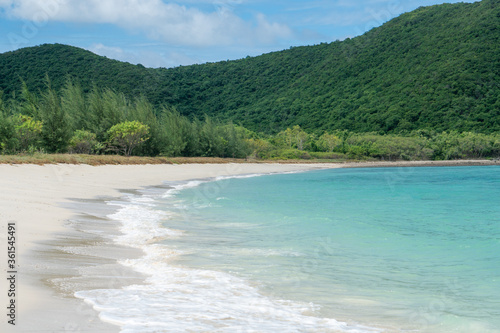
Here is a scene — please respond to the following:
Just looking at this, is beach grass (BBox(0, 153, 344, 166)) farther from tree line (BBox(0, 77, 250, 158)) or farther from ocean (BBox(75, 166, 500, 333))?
ocean (BBox(75, 166, 500, 333))

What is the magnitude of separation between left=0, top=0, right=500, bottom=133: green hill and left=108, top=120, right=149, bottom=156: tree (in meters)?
47.3

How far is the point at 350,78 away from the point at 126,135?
96653 millimetres

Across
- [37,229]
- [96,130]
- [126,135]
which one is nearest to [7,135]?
[126,135]

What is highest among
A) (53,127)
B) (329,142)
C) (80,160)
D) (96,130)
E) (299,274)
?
(329,142)

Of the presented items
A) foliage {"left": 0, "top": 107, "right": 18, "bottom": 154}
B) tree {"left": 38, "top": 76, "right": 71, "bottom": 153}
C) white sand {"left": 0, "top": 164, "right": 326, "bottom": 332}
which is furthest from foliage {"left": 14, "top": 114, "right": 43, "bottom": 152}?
white sand {"left": 0, "top": 164, "right": 326, "bottom": 332}

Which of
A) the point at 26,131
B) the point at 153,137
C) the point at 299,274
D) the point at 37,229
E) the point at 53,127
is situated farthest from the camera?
the point at 153,137

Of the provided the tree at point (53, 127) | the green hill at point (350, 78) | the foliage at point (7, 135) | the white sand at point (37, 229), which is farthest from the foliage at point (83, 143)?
the green hill at point (350, 78)

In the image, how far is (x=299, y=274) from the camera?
23.4 feet

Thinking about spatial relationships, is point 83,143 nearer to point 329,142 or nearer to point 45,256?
point 45,256

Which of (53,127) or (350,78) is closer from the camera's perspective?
(53,127)

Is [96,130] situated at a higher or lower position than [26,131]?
higher

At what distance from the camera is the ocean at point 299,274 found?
4.77 m

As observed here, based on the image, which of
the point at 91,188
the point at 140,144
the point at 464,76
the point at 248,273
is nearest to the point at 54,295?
the point at 248,273

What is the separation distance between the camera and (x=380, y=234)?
39.5 ft
